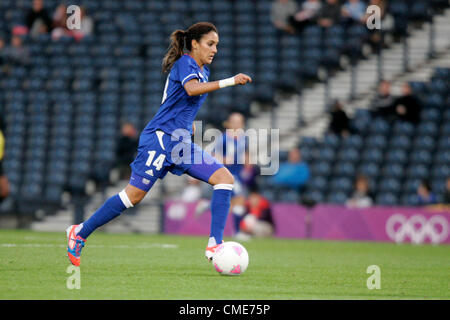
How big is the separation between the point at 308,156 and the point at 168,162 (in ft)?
33.7

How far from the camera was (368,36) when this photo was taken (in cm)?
1958

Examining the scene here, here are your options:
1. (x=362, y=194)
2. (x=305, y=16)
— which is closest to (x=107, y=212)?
(x=362, y=194)

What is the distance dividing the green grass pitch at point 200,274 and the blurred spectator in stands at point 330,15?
945 cm

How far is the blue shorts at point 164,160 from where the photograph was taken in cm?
751

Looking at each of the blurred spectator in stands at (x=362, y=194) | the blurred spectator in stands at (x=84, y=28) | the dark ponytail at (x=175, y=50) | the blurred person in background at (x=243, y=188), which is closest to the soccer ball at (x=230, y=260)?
the dark ponytail at (x=175, y=50)

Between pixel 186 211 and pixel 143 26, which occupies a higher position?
pixel 143 26

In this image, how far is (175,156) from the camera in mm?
7543

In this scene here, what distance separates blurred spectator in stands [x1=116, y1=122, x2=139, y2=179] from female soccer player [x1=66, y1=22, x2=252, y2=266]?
9916mm

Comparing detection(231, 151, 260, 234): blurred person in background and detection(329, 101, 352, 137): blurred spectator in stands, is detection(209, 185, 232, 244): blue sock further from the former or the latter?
detection(329, 101, 352, 137): blurred spectator in stands

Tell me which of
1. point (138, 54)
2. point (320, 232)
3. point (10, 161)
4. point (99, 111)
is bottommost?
point (320, 232)

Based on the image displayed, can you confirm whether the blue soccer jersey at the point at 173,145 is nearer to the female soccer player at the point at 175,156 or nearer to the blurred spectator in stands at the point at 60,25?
the female soccer player at the point at 175,156
